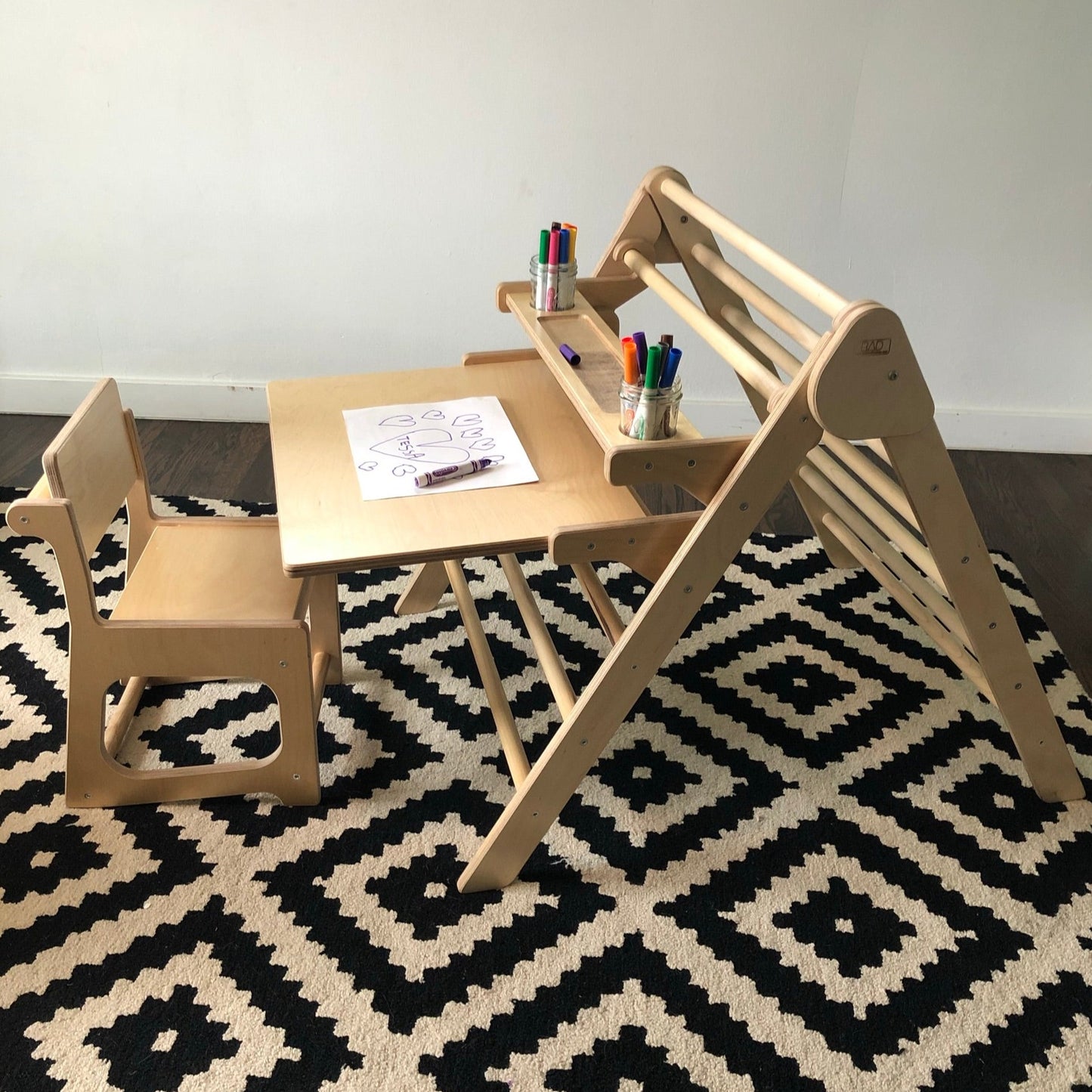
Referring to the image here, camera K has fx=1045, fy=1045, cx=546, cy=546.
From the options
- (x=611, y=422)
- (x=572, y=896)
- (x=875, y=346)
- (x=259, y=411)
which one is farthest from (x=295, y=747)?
(x=259, y=411)

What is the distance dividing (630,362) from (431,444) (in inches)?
15.5

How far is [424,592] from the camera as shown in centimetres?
216

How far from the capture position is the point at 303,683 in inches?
62.1

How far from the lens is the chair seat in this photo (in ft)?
5.31

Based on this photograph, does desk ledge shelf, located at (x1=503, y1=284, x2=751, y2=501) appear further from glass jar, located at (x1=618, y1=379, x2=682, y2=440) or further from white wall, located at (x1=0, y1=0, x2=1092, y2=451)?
white wall, located at (x1=0, y1=0, x2=1092, y2=451)

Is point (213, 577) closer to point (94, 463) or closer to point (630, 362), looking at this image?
point (94, 463)

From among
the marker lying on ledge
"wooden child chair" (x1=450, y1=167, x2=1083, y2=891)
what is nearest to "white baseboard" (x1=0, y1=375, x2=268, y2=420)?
"wooden child chair" (x1=450, y1=167, x2=1083, y2=891)

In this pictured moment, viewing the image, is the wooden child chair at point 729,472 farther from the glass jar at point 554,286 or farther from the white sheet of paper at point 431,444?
the white sheet of paper at point 431,444

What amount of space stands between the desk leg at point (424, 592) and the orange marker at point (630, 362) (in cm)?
91

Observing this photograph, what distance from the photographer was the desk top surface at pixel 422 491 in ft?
4.33

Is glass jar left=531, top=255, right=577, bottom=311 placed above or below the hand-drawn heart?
above

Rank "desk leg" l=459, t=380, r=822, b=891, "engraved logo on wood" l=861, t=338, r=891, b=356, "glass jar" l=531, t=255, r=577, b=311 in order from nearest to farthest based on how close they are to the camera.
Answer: "engraved logo on wood" l=861, t=338, r=891, b=356, "desk leg" l=459, t=380, r=822, b=891, "glass jar" l=531, t=255, r=577, b=311

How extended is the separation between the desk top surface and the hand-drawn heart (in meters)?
0.06

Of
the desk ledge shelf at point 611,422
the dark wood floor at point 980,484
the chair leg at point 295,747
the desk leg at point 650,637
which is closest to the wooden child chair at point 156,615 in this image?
the chair leg at point 295,747
